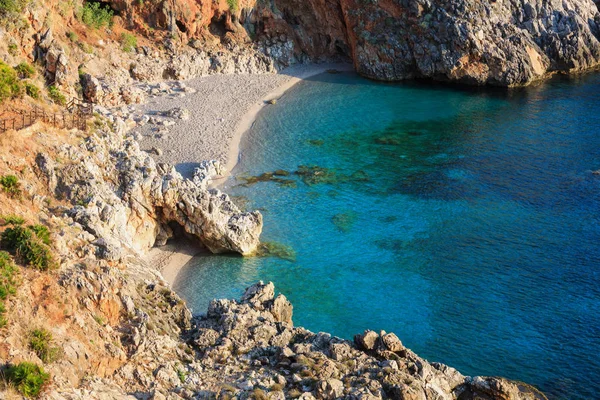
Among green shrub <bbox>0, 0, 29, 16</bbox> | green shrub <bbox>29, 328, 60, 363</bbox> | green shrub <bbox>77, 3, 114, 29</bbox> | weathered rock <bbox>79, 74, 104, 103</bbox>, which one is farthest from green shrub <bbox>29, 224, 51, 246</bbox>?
green shrub <bbox>77, 3, 114, 29</bbox>

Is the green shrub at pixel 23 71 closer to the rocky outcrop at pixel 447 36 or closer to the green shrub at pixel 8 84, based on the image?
the green shrub at pixel 8 84

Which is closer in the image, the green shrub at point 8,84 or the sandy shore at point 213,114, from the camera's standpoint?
the green shrub at point 8,84

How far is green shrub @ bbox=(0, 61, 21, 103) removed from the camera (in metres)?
34.1

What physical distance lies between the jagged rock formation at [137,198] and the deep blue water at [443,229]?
7.68 feet

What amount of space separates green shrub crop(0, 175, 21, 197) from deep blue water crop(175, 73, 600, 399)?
41.0 ft

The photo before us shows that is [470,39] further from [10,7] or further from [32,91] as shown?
[32,91]

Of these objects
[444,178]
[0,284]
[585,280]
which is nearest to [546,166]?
[444,178]

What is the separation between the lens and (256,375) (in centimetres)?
2328

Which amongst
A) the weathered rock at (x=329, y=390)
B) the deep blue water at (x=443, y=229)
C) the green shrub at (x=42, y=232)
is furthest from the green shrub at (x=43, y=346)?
the deep blue water at (x=443, y=229)

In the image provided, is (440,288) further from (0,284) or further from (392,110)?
(392,110)

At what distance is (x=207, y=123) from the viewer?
60.3 metres

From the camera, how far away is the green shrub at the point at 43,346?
66.5 feet

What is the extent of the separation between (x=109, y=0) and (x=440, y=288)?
49406mm

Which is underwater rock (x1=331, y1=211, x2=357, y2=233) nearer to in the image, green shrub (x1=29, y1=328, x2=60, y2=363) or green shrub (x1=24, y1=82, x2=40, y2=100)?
green shrub (x1=24, y1=82, x2=40, y2=100)
